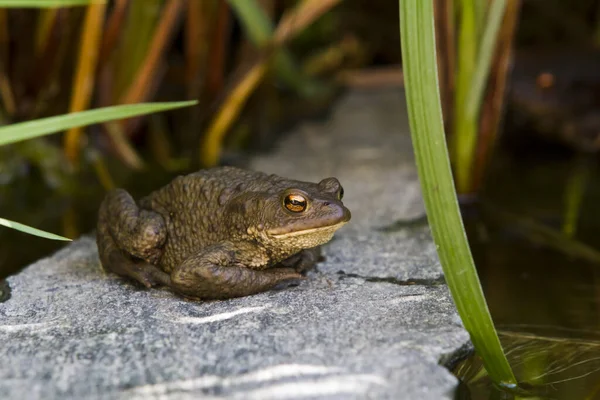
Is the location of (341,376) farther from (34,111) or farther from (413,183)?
(34,111)

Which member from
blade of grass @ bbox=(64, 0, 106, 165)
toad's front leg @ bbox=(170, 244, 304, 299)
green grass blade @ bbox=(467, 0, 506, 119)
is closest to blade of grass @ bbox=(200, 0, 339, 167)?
blade of grass @ bbox=(64, 0, 106, 165)

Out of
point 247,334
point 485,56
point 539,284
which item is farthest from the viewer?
point 485,56

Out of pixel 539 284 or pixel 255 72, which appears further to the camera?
pixel 255 72

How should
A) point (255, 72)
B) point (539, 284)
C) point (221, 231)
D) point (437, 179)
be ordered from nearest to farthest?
point (437, 179)
point (221, 231)
point (539, 284)
point (255, 72)

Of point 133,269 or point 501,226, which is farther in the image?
point 501,226

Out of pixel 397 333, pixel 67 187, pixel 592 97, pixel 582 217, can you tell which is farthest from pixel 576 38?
pixel 397 333

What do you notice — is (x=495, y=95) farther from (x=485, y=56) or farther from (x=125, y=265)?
(x=125, y=265)

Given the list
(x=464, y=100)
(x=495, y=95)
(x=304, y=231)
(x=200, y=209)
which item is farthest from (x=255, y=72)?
(x=304, y=231)
